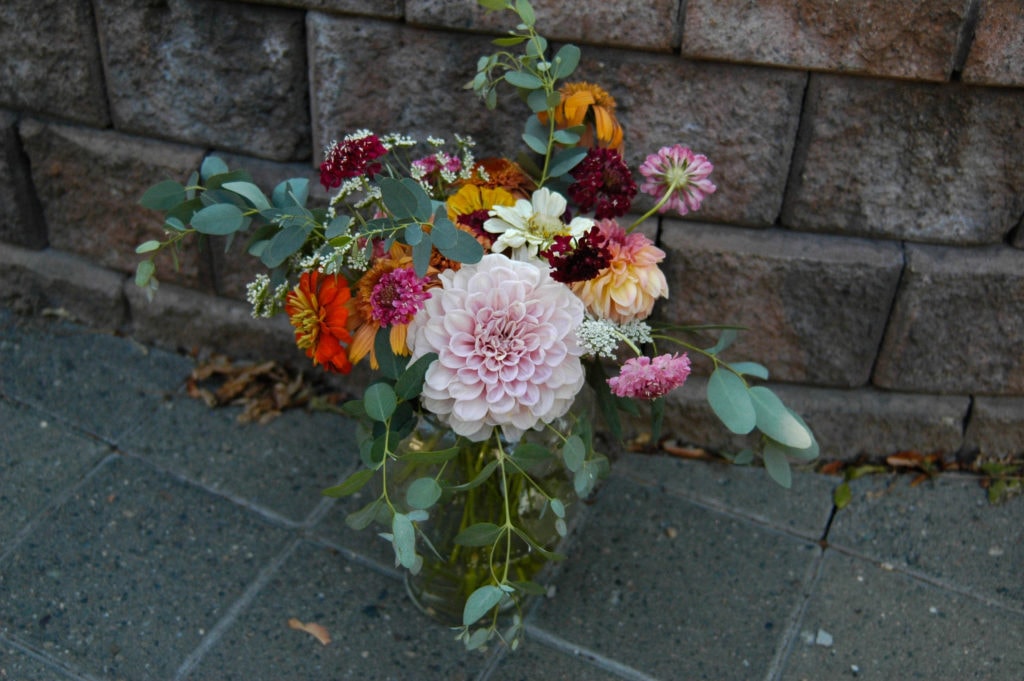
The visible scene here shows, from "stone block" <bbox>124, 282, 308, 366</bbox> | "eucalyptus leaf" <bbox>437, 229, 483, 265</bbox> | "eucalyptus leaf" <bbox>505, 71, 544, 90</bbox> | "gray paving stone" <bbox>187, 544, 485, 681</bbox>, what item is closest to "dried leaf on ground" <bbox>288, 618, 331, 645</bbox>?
"gray paving stone" <bbox>187, 544, 485, 681</bbox>

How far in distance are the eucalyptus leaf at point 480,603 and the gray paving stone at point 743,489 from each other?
89 cm

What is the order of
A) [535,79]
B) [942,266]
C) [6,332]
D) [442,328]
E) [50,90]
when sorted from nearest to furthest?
[442,328] → [535,79] → [942,266] → [50,90] → [6,332]

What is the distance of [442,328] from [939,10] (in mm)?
1192

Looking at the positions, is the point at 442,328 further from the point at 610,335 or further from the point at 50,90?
the point at 50,90

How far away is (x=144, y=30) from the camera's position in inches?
89.0

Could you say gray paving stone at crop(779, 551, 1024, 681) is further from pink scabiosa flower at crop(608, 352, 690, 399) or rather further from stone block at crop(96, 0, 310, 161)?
stone block at crop(96, 0, 310, 161)

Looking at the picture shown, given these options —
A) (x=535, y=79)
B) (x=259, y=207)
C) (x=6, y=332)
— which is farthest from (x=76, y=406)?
(x=535, y=79)

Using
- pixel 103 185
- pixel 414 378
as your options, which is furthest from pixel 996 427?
pixel 103 185

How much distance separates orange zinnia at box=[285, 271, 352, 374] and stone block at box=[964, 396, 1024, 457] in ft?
5.32

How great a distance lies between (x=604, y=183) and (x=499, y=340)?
13.7 inches

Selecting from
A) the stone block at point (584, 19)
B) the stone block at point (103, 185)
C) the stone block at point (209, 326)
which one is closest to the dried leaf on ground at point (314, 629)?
the stone block at point (209, 326)

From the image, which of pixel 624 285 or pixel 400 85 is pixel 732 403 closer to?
pixel 624 285

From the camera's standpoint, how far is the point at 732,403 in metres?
1.56

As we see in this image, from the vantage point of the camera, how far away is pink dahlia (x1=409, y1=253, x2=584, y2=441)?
1426 millimetres
